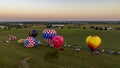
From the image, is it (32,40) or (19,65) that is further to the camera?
(32,40)

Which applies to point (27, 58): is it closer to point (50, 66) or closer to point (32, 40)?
point (50, 66)

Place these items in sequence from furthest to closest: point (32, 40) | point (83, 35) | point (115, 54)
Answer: point (83, 35) → point (32, 40) → point (115, 54)

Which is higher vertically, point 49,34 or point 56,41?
point 49,34

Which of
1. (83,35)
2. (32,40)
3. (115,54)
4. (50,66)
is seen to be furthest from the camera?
(83,35)

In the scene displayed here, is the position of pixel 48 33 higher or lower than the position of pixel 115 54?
higher

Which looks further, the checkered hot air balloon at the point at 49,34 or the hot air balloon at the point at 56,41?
the checkered hot air balloon at the point at 49,34

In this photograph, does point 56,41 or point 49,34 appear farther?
point 49,34

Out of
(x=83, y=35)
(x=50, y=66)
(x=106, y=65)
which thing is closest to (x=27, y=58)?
(x=50, y=66)

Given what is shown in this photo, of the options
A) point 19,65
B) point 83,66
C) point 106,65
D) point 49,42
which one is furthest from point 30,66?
point 49,42

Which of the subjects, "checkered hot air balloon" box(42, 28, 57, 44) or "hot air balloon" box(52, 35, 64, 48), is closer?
"hot air balloon" box(52, 35, 64, 48)
